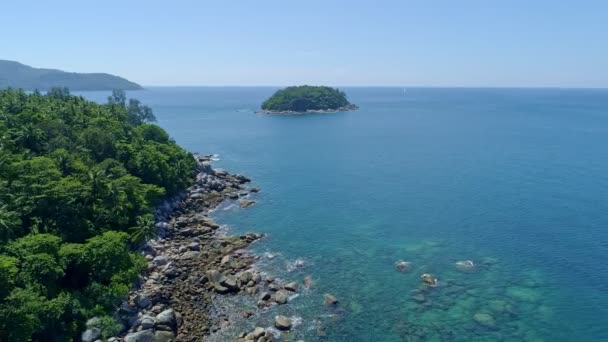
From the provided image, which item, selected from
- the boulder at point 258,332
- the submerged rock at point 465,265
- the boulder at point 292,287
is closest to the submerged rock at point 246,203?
the boulder at point 292,287

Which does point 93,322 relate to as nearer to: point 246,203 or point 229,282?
point 229,282

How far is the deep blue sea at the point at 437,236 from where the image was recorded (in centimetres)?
4341

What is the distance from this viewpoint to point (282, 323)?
4175 cm

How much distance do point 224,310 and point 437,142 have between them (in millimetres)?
121735

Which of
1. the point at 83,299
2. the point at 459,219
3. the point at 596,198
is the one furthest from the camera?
the point at 596,198

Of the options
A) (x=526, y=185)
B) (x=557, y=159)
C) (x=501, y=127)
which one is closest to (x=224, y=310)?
(x=526, y=185)

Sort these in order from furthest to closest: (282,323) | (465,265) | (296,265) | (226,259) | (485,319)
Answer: (226,259) → (296,265) → (465,265) → (485,319) → (282,323)

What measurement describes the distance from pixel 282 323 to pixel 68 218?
91.5 feet

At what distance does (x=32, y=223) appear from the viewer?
47125 millimetres

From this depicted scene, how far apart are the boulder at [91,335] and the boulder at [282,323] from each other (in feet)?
52.7

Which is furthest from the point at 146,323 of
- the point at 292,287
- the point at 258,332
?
the point at 292,287

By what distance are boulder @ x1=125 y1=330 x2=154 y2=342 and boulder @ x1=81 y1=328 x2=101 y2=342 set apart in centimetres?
248

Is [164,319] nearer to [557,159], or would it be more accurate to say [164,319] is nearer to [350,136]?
[557,159]

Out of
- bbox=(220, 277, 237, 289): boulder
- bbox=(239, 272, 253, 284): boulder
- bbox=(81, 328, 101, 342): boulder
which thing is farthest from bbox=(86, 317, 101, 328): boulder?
bbox=(239, 272, 253, 284): boulder
